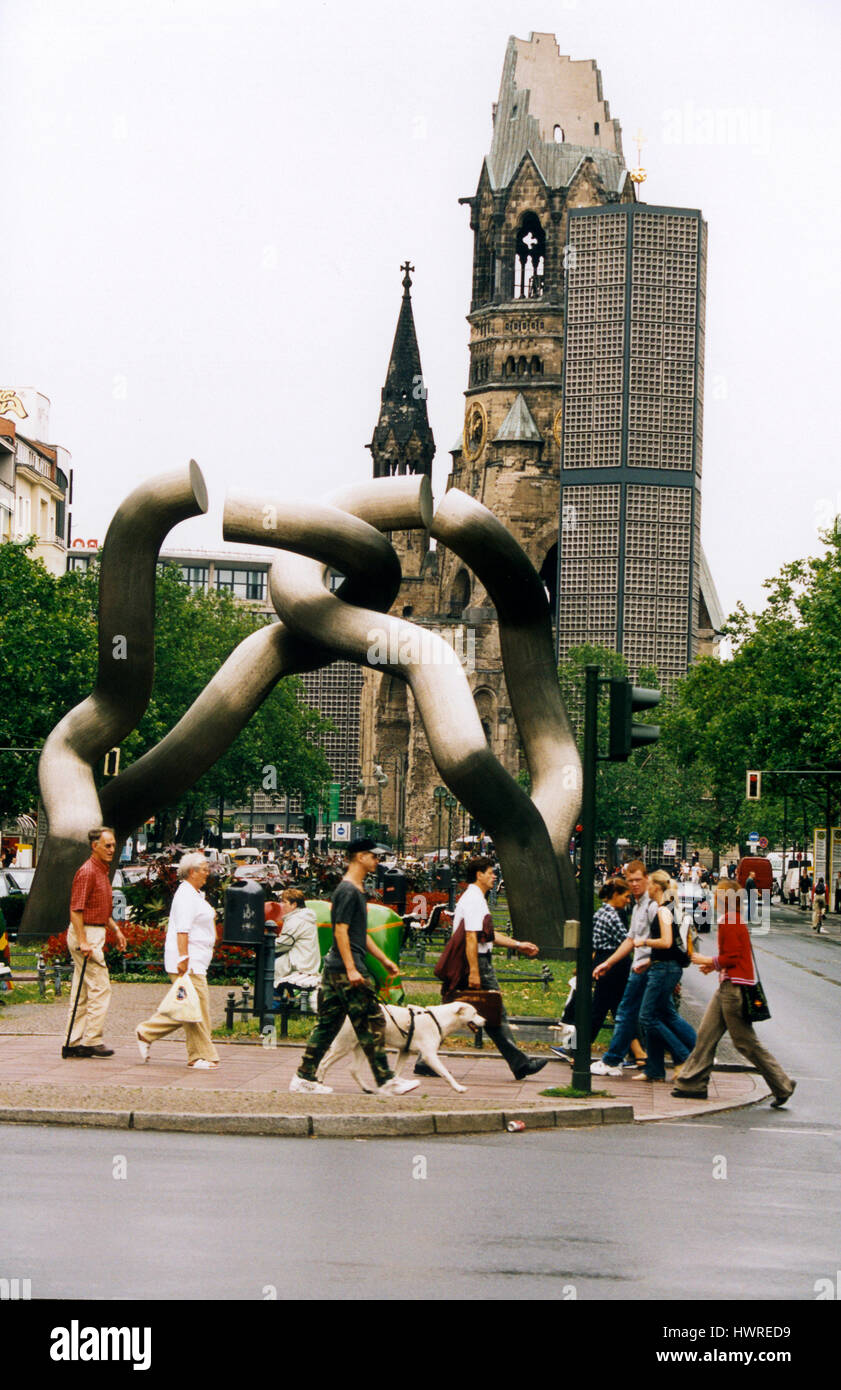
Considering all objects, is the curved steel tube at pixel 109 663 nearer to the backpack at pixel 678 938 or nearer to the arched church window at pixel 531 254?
the backpack at pixel 678 938

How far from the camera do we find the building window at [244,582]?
180 metres

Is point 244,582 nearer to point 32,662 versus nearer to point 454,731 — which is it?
point 32,662

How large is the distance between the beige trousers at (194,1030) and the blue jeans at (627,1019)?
3.27 meters

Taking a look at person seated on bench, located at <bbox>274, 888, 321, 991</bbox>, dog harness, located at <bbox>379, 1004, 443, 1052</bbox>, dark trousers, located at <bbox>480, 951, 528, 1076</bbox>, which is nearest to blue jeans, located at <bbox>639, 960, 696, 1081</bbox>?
dark trousers, located at <bbox>480, 951, 528, 1076</bbox>

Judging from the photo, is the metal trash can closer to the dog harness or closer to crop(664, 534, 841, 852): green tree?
the dog harness

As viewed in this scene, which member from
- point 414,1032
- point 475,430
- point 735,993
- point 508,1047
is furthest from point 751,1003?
point 475,430

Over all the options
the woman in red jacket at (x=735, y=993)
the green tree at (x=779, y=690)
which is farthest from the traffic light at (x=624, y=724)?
the green tree at (x=779, y=690)

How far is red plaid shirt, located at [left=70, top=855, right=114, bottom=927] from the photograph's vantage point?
627 inches

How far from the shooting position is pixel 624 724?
15.7m

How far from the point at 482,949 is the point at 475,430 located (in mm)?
127445

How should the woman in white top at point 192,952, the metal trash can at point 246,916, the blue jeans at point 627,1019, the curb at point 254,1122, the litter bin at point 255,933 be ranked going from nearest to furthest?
the curb at point 254,1122 < the woman in white top at point 192,952 < the blue jeans at point 627,1019 < the litter bin at point 255,933 < the metal trash can at point 246,916

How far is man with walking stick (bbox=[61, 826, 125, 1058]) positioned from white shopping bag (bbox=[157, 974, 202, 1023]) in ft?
2.02
